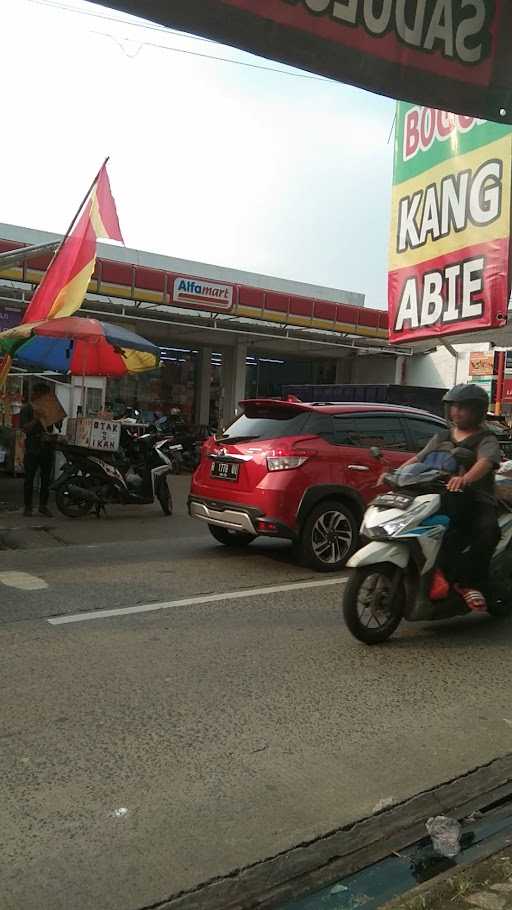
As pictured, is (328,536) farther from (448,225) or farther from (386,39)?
(386,39)

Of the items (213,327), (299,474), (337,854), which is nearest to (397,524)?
(299,474)

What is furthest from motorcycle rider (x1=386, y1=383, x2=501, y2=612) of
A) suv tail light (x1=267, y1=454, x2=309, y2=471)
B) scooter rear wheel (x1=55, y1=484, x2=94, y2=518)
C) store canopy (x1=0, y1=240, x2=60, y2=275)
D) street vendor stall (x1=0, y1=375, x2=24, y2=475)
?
street vendor stall (x1=0, y1=375, x2=24, y2=475)

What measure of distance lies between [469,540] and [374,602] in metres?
0.80

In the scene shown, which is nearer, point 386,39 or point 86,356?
point 386,39

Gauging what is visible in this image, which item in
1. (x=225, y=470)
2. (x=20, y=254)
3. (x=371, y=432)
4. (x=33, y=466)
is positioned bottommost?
(x=33, y=466)

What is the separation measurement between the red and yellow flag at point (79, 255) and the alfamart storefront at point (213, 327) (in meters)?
4.00

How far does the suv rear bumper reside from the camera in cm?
718

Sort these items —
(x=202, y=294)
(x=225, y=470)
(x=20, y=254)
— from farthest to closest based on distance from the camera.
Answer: (x=202, y=294), (x=20, y=254), (x=225, y=470)

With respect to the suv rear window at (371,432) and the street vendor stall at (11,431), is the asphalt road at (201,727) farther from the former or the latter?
the street vendor stall at (11,431)

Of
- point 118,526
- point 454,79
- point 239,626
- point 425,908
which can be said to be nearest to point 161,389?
point 118,526

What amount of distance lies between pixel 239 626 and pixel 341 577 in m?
2.08

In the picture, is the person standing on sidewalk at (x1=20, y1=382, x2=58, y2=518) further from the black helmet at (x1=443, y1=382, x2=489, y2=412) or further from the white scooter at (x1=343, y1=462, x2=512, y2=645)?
the black helmet at (x1=443, y1=382, x2=489, y2=412)

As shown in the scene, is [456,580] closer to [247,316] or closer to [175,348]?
[247,316]

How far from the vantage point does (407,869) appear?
2.73 m
